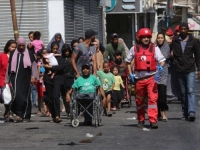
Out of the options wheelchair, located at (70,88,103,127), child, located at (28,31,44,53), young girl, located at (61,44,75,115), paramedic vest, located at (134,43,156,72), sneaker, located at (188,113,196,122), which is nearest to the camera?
paramedic vest, located at (134,43,156,72)

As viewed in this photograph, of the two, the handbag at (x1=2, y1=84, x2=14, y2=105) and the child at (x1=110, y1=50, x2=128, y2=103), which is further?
the child at (x1=110, y1=50, x2=128, y2=103)

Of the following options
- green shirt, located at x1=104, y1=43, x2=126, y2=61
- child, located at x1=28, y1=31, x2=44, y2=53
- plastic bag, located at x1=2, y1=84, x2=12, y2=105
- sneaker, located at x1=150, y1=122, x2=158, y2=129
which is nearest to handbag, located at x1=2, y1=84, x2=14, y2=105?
plastic bag, located at x1=2, y1=84, x2=12, y2=105

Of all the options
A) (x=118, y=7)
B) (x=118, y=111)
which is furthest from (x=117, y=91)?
(x=118, y=7)

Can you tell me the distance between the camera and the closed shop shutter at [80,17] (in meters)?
25.8

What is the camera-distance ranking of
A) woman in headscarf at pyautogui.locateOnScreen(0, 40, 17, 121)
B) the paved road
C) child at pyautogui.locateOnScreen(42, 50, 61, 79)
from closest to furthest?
the paved road
child at pyautogui.locateOnScreen(42, 50, 61, 79)
woman in headscarf at pyautogui.locateOnScreen(0, 40, 17, 121)

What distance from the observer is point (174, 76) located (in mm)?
17062

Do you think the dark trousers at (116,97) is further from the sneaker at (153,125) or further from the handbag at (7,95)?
the sneaker at (153,125)

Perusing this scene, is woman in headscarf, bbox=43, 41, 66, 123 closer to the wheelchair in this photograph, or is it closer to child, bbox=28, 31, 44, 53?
the wheelchair

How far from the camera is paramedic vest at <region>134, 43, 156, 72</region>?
14.6m

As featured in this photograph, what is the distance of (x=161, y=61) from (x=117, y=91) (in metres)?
5.60

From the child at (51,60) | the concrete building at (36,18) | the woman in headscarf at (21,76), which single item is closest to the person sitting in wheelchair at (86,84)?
the child at (51,60)

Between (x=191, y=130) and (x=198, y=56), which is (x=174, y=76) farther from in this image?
(x=191, y=130)

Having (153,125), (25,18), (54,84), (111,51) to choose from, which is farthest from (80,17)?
(153,125)

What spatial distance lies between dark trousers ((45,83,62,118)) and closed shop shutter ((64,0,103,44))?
8.99 metres
